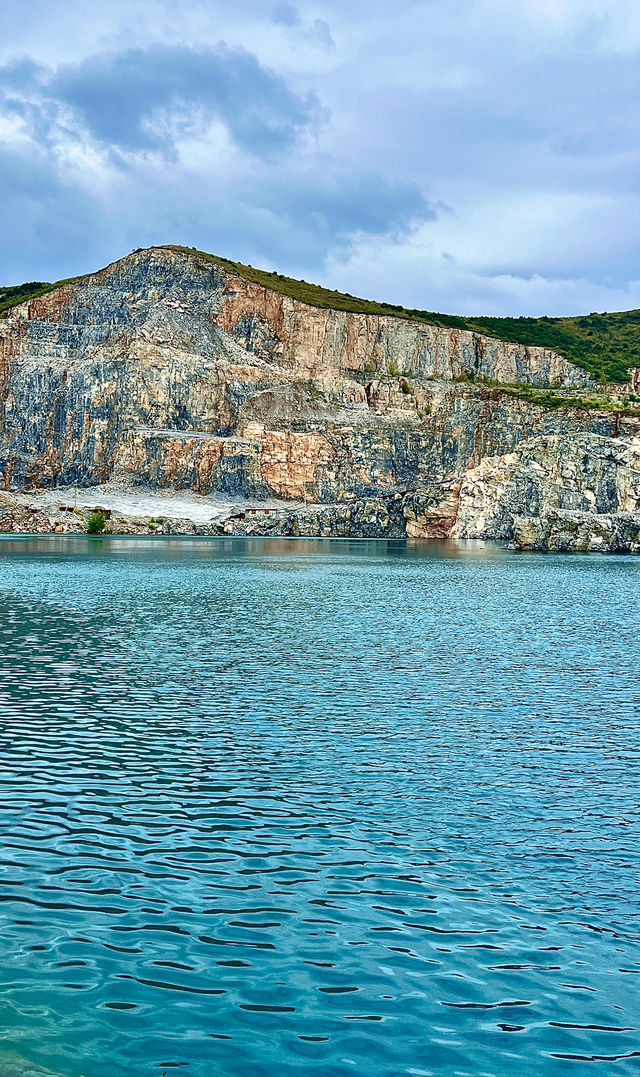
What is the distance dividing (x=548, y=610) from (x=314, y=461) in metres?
142

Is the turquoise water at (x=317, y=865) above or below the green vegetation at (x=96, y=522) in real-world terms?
below

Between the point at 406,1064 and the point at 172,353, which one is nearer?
the point at 406,1064

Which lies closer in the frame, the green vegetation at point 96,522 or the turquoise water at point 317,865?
the turquoise water at point 317,865

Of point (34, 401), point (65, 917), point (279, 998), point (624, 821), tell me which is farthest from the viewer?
point (34, 401)

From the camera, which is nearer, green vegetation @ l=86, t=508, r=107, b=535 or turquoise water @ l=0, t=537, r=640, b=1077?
turquoise water @ l=0, t=537, r=640, b=1077

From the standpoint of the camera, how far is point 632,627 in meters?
44.9

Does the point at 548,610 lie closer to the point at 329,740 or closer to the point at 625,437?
the point at 329,740

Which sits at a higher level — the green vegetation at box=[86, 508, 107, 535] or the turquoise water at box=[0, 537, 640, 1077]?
the green vegetation at box=[86, 508, 107, 535]

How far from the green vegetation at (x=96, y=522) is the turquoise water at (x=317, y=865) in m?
132

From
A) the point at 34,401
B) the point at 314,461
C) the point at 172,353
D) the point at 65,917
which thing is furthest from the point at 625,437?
the point at 65,917

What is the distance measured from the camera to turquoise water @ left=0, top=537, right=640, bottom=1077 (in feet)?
31.6

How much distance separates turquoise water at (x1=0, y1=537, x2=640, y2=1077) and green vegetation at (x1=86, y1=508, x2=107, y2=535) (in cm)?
13201

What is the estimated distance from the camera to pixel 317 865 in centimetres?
1414

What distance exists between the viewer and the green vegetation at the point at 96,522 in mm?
163375
